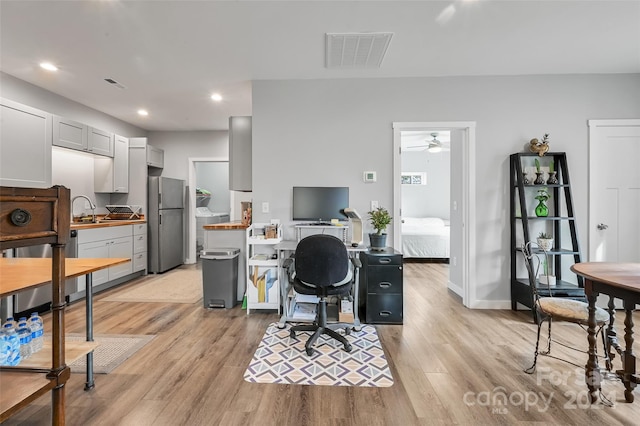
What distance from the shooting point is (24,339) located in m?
1.32

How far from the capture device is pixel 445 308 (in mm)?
3316

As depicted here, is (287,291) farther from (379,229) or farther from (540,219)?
(540,219)

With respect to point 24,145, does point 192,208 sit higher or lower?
lower

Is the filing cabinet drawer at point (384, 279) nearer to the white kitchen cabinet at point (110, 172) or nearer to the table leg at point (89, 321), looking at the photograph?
the table leg at point (89, 321)

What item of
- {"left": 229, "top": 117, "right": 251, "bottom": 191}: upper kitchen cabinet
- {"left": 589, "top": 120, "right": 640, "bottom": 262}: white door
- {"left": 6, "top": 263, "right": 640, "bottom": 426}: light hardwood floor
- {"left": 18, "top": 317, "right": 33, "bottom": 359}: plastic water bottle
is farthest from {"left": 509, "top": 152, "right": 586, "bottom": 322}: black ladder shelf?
{"left": 18, "top": 317, "right": 33, "bottom": 359}: plastic water bottle

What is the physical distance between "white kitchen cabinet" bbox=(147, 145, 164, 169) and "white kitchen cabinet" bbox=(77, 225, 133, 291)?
4.28 feet

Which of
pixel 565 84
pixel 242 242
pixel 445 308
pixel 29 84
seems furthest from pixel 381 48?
pixel 29 84

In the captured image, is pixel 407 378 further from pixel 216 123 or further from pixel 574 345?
pixel 216 123

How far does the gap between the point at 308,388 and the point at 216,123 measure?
15.3 feet

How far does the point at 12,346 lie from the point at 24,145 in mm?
3069

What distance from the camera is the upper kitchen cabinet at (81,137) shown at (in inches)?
143

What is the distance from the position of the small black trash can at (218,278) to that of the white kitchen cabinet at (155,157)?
2.80 meters

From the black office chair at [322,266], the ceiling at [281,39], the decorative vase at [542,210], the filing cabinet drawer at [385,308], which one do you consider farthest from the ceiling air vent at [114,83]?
the decorative vase at [542,210]

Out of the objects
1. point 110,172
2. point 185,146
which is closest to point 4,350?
point 110,172
